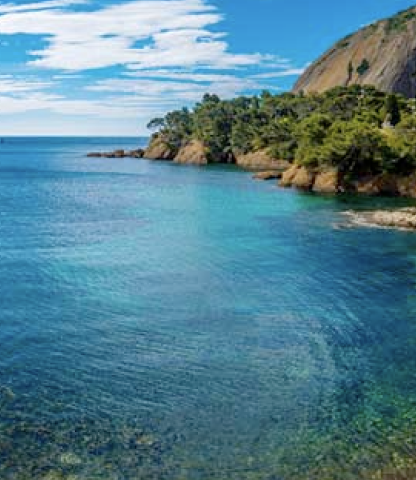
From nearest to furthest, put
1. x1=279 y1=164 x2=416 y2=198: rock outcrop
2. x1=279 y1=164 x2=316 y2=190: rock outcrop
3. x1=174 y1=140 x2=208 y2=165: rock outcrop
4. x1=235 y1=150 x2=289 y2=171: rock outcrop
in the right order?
x1=279 y1=164 x2=416 y2=198: rock outcrop
x1=279 y1=164 x2=316 y2=190: rock outcrop
x1=235 y1=150 x2=289 y2=171: rock outcrop
x1=174 y1=140 x2=208 y2=165: rock outcrop

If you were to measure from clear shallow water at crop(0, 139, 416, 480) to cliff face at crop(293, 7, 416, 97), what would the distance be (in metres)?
123

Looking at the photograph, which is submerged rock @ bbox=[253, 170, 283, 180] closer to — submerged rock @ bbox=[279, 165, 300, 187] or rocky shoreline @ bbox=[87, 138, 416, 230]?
rocky shoreline @ bbox=[87, 138, 416, 230]

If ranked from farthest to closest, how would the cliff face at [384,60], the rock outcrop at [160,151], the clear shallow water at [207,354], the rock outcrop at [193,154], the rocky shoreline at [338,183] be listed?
the cliff face at [384,60] < the rock outcrop at [160,151] < the rock outcrop at [193,154] < the rocky shoreline at [338,183] < the clear shallow water at [207,354]

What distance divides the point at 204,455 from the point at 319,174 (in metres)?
68.7

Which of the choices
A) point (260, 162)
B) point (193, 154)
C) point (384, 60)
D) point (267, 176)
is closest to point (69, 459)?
point (267, 176)

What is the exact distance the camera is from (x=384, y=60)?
175 metres

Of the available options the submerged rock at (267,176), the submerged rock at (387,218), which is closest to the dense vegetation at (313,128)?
the submerged rock at (267,176)

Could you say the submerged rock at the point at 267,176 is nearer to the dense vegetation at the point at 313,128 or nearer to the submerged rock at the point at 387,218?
the dense vegetation at the point at 313,128

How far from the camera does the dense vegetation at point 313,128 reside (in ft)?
252

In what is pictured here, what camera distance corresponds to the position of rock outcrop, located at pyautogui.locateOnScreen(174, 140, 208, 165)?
14038cm

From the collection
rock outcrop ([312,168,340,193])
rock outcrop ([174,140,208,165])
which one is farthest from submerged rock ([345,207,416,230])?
rock outcrop ([174,140,208,165])

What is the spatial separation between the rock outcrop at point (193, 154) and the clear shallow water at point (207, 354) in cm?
8690

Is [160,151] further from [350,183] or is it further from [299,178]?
[350,183]

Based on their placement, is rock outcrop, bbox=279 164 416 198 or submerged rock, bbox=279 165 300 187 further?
submerged rock, bbox=279 165 300 187
